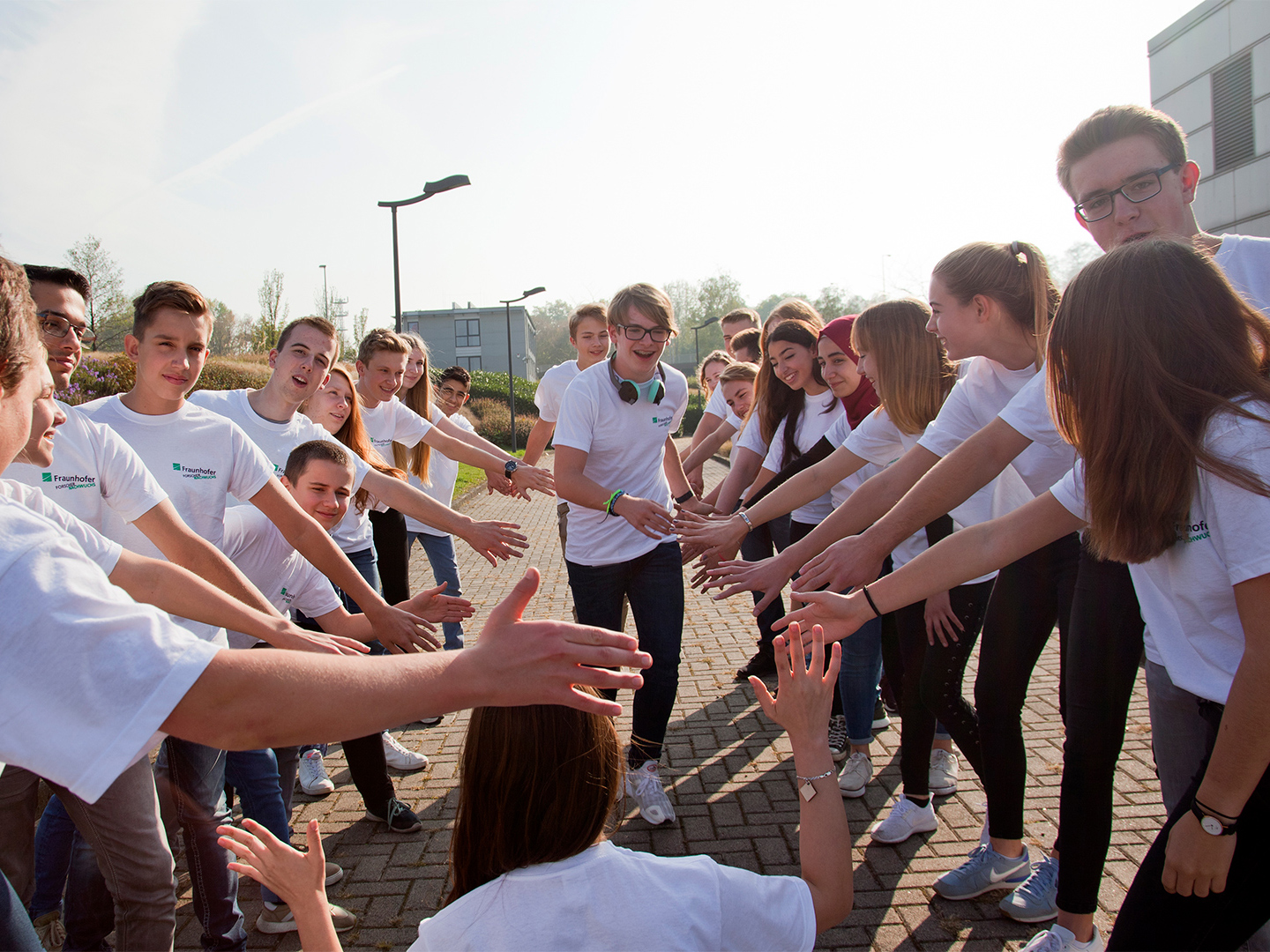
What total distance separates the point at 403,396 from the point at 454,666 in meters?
5.67

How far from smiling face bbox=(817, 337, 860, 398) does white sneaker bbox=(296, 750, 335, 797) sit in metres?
3.43

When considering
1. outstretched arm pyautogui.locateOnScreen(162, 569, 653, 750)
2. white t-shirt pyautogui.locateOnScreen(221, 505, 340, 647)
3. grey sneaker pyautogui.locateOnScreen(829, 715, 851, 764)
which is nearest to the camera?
outstretched arm pyautogui.locateOnScreen(162, 569, 653, 750)

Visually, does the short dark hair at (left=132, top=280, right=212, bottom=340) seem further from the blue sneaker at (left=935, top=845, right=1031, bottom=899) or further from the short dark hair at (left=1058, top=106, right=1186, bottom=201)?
the blue sneaker at (left=935, top=845, right=1031, bottom=899)

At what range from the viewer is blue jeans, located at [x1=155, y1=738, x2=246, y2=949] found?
2.58 metres

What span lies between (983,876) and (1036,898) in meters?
0.19

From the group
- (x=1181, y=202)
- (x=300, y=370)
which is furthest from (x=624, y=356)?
(x=1181, y=202)

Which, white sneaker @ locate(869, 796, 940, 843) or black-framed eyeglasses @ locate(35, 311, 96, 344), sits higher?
black-framed eyeglasses @ locate(35, 311, 96, 344)

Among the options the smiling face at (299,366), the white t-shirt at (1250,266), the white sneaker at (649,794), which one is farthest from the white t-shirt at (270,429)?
the white t-shirt at (1250,266)

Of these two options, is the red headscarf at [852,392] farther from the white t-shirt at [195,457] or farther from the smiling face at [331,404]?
the white t-shirt at [195,457]

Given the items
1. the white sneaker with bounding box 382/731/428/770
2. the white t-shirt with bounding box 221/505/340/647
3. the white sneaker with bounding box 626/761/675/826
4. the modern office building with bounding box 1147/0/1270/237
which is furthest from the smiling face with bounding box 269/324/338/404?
the modern office building with bounding box 1147/0/1270/237

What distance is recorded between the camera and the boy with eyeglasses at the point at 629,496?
3959 mm

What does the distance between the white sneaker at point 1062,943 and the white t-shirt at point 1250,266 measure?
80.3 inches

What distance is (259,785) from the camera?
2857 millimetres

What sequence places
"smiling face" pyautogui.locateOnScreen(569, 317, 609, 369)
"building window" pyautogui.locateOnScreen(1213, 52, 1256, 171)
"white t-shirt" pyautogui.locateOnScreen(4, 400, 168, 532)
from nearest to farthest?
"white t-shirt" pyautogui.locateOnScreen(4, 400, 168, 532)
"smiling face" pyautogui.locateOnScreen(569, 317, 609, 369)
"building window" pyautogui.locateOnScreen(1213, 52, 1256, 171)
